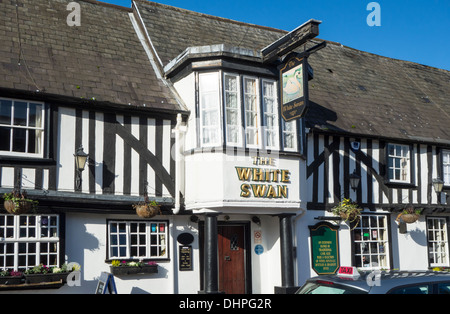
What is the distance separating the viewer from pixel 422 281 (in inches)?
243

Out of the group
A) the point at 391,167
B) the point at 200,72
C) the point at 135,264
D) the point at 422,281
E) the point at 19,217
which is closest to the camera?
the point at 422,281

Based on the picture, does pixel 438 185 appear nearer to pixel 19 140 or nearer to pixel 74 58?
pixel 74 58

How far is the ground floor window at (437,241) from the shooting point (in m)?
15.4

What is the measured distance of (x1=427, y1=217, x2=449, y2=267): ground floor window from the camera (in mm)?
15445

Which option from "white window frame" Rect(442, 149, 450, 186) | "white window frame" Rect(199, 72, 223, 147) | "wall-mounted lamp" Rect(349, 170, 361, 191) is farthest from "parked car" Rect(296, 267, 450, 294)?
"white window frame" Rect(442, 149, 450, 186)

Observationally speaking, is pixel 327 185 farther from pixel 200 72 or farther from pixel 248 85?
pixel 200 72

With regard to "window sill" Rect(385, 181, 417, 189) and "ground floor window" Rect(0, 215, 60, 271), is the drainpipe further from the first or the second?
"window sill" Rect(385, 181, 417, 189)

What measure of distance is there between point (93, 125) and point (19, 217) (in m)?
2.49

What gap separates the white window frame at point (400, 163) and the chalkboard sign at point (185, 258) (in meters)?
6.63

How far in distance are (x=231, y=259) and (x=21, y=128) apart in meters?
5.84

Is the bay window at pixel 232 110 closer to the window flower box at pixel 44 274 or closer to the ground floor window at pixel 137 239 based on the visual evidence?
the ground floor window at pixel 137 239

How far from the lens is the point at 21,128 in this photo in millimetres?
10656

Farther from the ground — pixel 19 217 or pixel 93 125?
pixel 93 125

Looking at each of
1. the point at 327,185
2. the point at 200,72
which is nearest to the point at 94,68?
the point at 200,72
